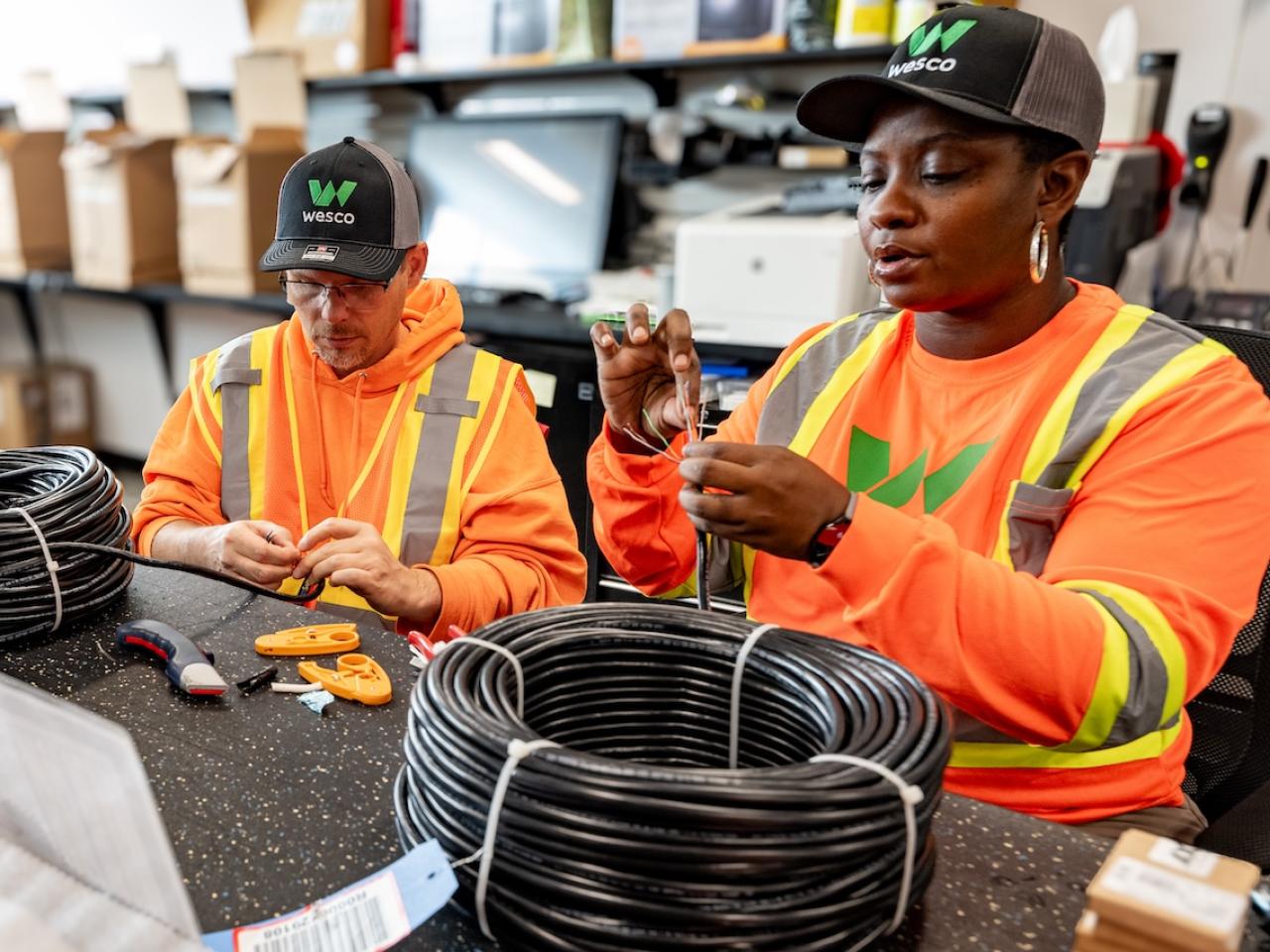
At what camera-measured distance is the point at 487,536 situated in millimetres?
1520

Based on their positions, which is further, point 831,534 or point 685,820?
point 831,534

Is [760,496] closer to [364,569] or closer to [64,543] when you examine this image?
[364,569]

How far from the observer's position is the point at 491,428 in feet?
5.18

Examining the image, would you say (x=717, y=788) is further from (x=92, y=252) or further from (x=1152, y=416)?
(x=92, y=252)

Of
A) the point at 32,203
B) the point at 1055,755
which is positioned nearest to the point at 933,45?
the point at 1055,755

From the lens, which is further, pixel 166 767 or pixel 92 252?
pixel 92 252

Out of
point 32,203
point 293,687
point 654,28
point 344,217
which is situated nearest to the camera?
point 293,687

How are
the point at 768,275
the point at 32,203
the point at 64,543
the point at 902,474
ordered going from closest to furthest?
the point at 64,543 → the point at 902,474 → the point at 768,275 → the point at 32,203

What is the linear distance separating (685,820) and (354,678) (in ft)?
1.68

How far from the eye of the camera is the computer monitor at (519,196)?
11.2 feet

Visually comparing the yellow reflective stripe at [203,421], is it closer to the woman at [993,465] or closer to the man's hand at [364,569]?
the man's hand at [364,569]

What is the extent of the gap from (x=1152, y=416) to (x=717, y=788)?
72cm

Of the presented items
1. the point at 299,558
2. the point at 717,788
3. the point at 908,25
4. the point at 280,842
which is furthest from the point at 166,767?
the point at 908,25

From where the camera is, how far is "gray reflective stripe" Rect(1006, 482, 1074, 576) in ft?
3.62
